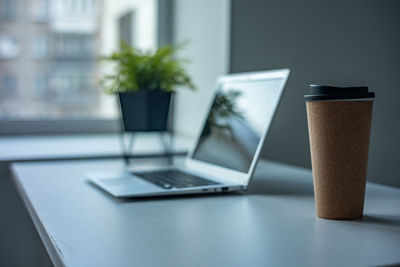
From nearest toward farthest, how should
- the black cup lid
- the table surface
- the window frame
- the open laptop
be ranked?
the table surface → the black cup lid → the open laptop → the window frame

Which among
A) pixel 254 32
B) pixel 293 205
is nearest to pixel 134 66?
pixel 254 32

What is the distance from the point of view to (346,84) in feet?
3.65

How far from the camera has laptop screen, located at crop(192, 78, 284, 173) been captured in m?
1.02

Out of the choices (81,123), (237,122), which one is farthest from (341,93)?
(81,123)

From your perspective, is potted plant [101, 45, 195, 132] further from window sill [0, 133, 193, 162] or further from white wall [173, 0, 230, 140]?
white wall [173, 0, 230, 140]

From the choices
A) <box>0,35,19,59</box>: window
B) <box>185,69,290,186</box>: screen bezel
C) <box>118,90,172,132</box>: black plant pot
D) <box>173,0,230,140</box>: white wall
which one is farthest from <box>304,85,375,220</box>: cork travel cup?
<box>0,35,19,59</box>: window

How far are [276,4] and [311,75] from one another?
261mm

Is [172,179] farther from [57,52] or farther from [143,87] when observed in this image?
[57,52]

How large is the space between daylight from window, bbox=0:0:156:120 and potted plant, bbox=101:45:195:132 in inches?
23.0

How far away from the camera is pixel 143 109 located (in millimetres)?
1384

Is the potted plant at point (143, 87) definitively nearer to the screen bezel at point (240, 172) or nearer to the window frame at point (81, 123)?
the screen bezel at point (240, 172)

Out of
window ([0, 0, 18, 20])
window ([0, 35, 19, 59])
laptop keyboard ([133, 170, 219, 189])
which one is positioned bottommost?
laptop keyboard ([133, 170, 219, 189])

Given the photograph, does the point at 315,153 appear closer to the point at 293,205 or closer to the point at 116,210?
the point at 293,205

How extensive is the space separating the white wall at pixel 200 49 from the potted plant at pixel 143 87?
0.24 m
